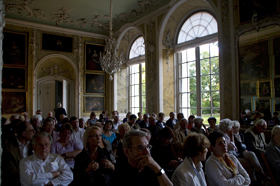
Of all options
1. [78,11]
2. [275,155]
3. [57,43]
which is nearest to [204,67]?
[275,155]

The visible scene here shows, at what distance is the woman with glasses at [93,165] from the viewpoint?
2551mm

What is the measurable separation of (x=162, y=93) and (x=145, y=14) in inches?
153

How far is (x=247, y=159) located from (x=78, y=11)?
9.68 m

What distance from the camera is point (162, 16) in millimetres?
9312

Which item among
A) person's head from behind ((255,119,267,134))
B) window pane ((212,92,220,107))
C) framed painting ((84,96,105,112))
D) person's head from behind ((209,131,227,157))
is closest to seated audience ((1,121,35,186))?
person's head from behind ((209,131,227,157))

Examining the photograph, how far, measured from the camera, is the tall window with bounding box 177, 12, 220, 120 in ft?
27.0

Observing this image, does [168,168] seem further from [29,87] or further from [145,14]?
[29,87]

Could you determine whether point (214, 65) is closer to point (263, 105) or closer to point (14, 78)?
point (263, 105)

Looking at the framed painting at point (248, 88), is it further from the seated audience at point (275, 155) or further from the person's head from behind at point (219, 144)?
the person's head from behind at point (219, 144)

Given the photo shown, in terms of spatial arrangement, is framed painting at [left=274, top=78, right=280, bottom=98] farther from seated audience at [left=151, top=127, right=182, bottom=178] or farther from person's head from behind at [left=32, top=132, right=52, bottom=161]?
person's head from behind at [left=32, top=132, right=52, bottom=161]

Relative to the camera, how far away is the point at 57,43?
11.8 meters

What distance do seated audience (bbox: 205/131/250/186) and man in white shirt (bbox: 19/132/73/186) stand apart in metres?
1.81

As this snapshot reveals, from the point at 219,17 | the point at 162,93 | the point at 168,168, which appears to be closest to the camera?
the point at 168,168

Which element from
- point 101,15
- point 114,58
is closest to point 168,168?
point 114,58
